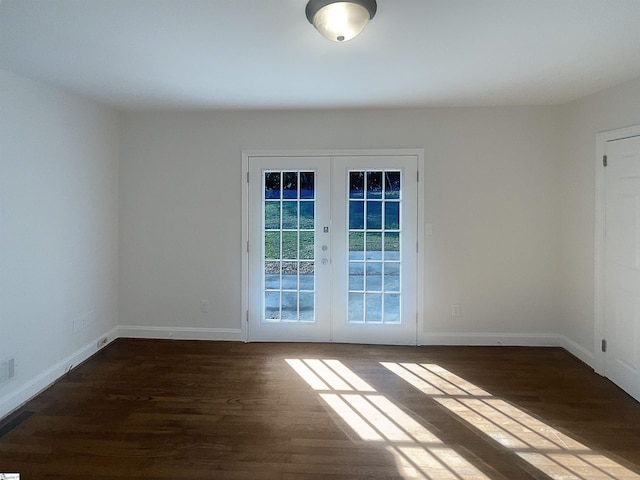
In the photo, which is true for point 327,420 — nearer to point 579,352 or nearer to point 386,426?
point 386,426

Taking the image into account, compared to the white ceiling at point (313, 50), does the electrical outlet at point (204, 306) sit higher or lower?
lower

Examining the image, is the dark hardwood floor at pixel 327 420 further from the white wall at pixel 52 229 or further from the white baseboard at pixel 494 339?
the white wall at pixel 52 229

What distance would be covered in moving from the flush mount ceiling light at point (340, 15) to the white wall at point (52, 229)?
2.31 metres

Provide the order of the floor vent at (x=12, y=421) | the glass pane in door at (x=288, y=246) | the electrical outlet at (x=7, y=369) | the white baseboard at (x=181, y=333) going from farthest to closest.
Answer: the white baseboard at (x=181, y=333) < the glass pane in door at (x=288, y=246) < the electrical outlet at (x=7, y=369) < the floor vent at (x=12, y=421)

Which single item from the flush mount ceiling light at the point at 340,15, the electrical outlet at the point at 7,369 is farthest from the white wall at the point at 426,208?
the flush mount ceiling light at the point at 340,15

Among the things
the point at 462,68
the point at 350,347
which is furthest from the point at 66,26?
the point at 350,347

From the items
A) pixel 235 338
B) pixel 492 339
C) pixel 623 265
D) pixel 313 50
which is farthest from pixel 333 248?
pixel 623 265

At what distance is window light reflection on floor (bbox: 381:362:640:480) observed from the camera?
6.74ft

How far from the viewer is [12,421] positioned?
2520 mm

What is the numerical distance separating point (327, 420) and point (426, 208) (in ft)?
7.43

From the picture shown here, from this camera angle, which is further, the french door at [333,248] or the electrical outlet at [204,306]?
the electrical outlet at [204,306]

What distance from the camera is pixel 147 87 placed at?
10.1 feet

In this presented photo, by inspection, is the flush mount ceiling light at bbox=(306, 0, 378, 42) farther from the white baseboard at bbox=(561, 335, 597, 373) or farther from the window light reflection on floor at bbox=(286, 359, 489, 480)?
the white baseboard at bbox=(561, 335, 597, 373)

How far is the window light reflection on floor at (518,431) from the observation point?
6.74 feet
